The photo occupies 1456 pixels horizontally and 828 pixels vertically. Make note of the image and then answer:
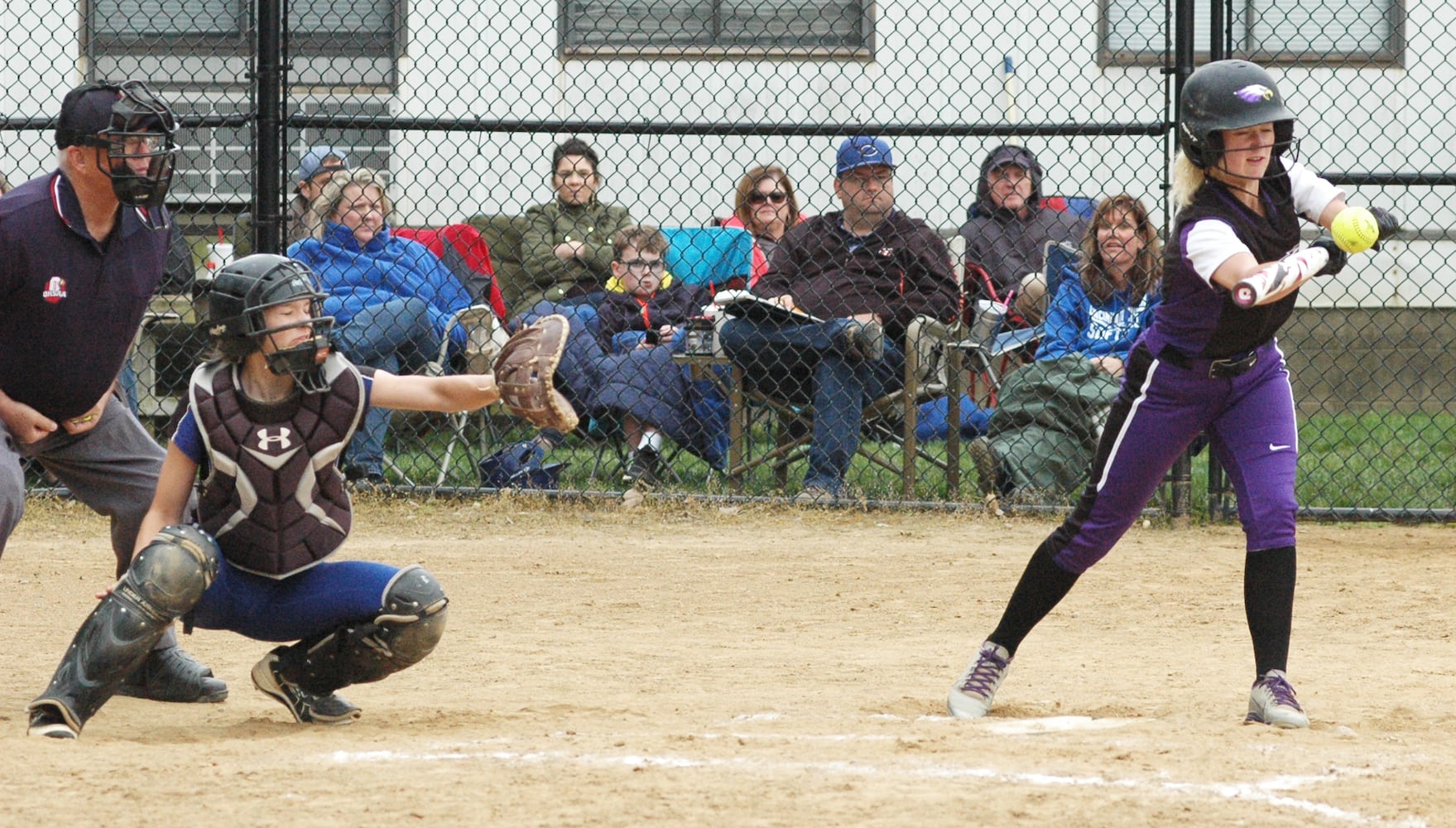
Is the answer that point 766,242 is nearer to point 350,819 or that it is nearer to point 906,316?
point 906,316

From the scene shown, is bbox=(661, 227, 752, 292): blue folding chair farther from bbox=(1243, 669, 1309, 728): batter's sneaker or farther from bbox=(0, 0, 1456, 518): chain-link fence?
bbox=(1243, 669, 1309, 728): batter's sneaker

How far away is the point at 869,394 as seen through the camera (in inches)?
294

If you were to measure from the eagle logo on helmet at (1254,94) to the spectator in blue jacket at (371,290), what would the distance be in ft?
14.2

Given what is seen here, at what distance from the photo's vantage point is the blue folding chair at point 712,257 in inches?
325

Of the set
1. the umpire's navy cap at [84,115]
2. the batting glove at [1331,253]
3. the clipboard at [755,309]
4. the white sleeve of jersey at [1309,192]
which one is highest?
the umpire's navy cap at [84,115]

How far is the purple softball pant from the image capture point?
3938mm

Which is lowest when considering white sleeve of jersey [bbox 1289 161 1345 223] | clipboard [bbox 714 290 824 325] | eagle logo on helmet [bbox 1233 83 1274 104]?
clipboard [bbox 714 290 824 325]

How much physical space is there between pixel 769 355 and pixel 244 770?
4384 mm

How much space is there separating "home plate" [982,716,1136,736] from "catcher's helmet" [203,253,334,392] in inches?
65.3

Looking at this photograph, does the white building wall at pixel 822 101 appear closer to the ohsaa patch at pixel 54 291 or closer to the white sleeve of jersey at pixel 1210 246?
the ohsaa patch at pixel 54 291

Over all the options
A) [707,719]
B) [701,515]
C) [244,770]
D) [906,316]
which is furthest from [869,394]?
[244,770]

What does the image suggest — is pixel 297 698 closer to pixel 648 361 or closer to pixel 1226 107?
pixel 1226 107

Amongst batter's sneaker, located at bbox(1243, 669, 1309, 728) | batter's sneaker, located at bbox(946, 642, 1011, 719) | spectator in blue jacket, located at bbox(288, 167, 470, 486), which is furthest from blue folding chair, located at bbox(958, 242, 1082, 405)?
batter's sneaker, located at bbox(1243, 669, 1309, 728)

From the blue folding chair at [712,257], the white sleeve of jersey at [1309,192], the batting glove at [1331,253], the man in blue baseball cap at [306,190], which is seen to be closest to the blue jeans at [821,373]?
the blue folding chair at [712,257]
